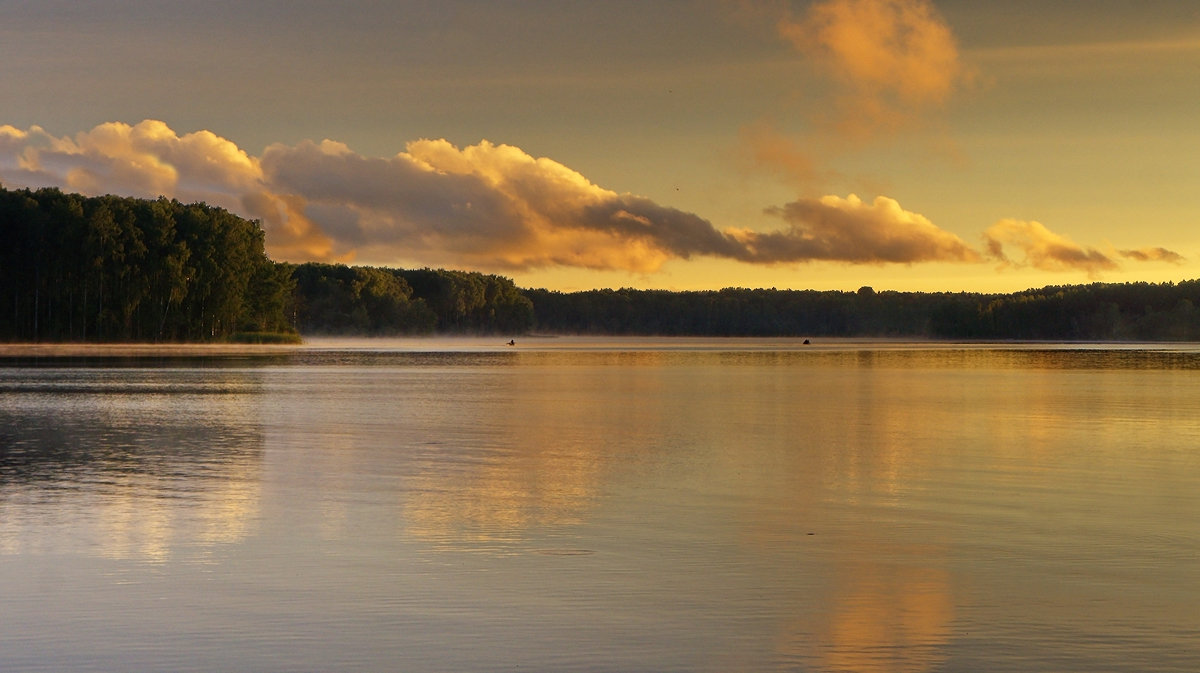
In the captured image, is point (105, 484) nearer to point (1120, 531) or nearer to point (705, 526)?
point (705, 526)

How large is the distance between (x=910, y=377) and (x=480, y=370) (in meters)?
23.7

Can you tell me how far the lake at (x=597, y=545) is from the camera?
35.2 feet

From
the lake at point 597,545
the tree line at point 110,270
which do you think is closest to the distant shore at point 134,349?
the tree line at point 110,270

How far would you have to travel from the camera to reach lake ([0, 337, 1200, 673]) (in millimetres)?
10734

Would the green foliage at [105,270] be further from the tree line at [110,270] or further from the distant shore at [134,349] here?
the distant shore at [134,349]

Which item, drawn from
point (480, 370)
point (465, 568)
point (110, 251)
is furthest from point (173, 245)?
point (465, 568)

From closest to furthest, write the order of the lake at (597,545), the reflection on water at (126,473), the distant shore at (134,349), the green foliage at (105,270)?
the lake at (597,545) < the reflection on water at (126,473) < the distant shore at (134,349) < the green foliage at (105,270)

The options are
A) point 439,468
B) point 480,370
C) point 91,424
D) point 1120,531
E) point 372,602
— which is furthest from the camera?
point 480,370

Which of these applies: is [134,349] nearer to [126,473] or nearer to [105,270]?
[105,270]

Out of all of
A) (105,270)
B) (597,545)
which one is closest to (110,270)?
(105,270)

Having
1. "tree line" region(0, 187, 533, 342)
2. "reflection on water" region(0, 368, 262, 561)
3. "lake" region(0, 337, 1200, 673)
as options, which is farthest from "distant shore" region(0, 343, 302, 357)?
"lake" region(0, 337, 1200, 673)

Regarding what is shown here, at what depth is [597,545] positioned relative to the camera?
15586mm

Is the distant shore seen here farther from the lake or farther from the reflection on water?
the lake

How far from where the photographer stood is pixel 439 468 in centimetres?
2391
